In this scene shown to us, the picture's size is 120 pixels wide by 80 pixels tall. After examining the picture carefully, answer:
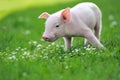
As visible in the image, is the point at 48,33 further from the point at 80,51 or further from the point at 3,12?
the point at 3,12

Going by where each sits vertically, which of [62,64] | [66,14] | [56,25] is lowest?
[62,64]

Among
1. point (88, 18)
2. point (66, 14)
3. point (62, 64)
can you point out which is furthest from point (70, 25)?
point (62, 64)

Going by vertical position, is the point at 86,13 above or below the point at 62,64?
above

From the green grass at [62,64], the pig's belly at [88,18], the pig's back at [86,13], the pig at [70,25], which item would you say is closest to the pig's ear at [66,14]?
the pig at [70,25]

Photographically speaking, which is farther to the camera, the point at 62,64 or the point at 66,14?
the point at 66,14

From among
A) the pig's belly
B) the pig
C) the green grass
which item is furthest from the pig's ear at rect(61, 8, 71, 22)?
the green grass

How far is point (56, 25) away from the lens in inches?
333

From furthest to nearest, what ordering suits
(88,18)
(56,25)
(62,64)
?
(88,18), (56,25), (62,64)

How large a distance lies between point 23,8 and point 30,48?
36.9ft

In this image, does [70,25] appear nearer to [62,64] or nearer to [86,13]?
[86,13]

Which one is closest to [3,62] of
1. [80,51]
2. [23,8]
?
[80,51]

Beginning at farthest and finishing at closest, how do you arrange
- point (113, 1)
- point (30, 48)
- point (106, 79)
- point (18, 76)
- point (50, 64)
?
1. point (113, 1)
2. point (30, 48)
3. point (50, 64)
4. point (18, 76)
5. point (106, 79)

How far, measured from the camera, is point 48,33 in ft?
27.3

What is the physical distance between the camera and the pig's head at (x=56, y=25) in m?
8.34
